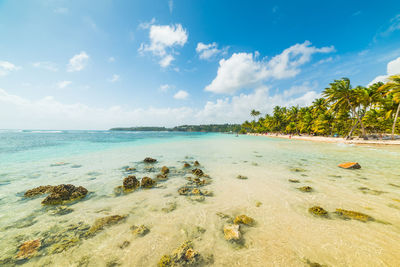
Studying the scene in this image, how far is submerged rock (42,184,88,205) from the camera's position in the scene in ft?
18.4

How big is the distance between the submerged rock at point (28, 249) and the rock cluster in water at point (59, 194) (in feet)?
8.33

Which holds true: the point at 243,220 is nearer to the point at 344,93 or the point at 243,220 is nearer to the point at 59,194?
the point at 59,194

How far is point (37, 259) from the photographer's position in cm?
306

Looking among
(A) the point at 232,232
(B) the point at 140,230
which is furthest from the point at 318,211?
(B) the point at 140,230

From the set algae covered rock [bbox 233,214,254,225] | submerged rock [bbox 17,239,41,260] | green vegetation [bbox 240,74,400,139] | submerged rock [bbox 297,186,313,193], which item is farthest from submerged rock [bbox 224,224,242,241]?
green vegetation [bbox 240,74,400,139]

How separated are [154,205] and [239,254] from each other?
3567 mm

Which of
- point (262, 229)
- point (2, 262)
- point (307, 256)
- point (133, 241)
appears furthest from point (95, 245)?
point (307, 256)

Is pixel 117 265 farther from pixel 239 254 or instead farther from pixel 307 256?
pixel 307 256

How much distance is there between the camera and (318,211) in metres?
4.68

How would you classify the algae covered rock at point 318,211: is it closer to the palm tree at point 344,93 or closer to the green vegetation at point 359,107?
the green vegetation at point 359,107

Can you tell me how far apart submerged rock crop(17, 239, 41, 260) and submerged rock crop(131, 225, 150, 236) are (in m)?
2.11

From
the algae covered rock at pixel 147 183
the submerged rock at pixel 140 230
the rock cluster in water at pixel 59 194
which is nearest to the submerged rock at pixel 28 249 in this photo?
the submerged rock at pixel 140 230

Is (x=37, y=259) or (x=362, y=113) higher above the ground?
(x=362, y=113)

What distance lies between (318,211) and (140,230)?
19.1ft
